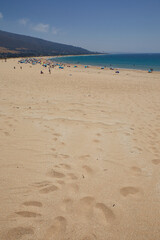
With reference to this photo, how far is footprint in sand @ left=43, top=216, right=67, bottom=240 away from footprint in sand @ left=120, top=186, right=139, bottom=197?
90cm

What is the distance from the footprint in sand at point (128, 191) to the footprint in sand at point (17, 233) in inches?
49.7

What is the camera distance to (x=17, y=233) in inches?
55.4

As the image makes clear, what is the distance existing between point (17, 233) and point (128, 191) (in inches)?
58.9

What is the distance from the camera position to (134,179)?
221 cm

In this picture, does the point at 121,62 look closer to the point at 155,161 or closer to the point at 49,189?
the point at 155,161

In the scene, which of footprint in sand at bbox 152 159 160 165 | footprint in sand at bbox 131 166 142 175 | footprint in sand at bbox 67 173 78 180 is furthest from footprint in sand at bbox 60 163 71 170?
footprint in sand at bbox 152 159 160 165

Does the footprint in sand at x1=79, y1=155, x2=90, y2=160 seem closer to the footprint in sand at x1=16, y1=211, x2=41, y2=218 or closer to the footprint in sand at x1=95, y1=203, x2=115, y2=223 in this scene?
the footprint in sand at x1=95, y1=203, x2=115, y2=223

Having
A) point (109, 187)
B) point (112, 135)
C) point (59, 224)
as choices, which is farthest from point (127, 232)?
point (112, 135)

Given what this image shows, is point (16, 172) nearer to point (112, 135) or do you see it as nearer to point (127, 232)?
point (127, 232)

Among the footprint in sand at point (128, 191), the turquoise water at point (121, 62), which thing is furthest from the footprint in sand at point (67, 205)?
the turquoise water at point (121, 62)

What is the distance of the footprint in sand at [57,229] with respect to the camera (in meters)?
1.40

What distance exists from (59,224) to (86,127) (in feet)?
8.46

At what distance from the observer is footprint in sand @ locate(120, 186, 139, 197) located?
6.37 feet

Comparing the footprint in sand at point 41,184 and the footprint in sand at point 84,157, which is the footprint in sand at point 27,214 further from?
the footprint in sand at point 84,157
